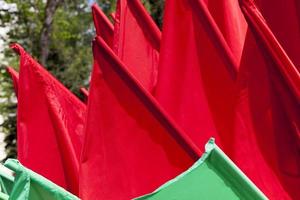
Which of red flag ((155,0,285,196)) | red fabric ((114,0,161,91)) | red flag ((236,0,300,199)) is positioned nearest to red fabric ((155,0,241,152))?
red flag ((155,0,285,196))

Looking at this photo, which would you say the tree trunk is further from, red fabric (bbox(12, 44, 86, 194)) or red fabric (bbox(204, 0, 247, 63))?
red fabric (bbox(204, 0, 247, 63))

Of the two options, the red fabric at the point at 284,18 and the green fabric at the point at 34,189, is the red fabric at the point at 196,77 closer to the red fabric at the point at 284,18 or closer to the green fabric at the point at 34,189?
the red fabric at the point at 284,18

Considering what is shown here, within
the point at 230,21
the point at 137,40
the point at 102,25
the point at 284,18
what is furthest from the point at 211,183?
the point at 102,25

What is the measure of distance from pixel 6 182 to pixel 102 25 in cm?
111

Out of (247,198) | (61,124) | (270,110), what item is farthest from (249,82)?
(61,124)

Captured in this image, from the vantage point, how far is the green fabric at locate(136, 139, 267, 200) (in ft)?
6.17

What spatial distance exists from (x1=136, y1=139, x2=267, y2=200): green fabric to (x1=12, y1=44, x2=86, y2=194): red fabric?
1.00m

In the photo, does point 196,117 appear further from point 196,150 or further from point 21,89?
point 21,89

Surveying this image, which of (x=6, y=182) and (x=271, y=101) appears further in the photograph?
(x=6, y=182)

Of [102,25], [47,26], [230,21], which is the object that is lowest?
[230,21]

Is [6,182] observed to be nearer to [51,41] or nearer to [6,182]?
[6,182]

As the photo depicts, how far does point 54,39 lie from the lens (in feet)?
62.5

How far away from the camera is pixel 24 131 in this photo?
9.75ft

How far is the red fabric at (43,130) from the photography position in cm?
288
